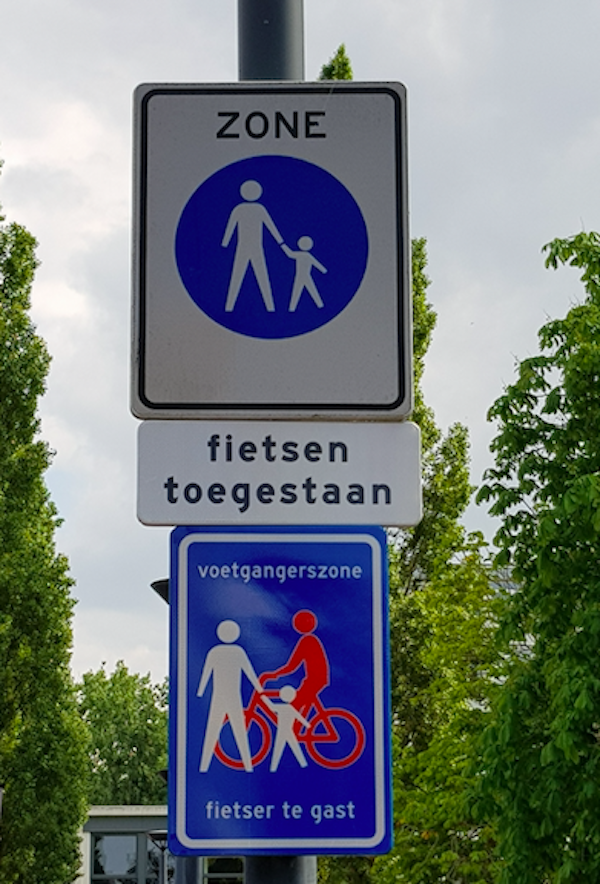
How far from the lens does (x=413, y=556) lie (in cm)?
2688

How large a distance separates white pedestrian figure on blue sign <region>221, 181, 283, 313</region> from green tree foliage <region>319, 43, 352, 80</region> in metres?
25.1

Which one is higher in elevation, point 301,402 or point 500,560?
point 500,560

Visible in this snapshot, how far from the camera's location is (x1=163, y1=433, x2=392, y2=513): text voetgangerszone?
2506mm

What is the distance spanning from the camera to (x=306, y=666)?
236 cm

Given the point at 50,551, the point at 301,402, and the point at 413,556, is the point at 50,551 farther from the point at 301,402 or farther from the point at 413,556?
the point at 301,402

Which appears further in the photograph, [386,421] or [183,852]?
[386,421]

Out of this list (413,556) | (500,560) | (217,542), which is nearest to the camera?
(217,542)

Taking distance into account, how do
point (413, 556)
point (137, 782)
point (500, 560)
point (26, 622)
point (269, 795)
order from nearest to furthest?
point (269, 795), point (500, 560), point (413, 556), point (26, 622), point (137, 782)

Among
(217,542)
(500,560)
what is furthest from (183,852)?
(500,560)

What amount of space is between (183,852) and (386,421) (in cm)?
86

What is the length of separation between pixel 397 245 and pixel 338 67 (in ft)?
84.9

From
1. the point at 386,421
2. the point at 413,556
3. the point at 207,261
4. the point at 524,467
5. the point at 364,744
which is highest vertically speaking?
the point at 413,556

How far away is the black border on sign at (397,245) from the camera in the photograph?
2.55m

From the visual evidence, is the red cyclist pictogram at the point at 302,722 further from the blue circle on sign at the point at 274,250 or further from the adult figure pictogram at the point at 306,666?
the blue circle on sign at the point at 274,250
